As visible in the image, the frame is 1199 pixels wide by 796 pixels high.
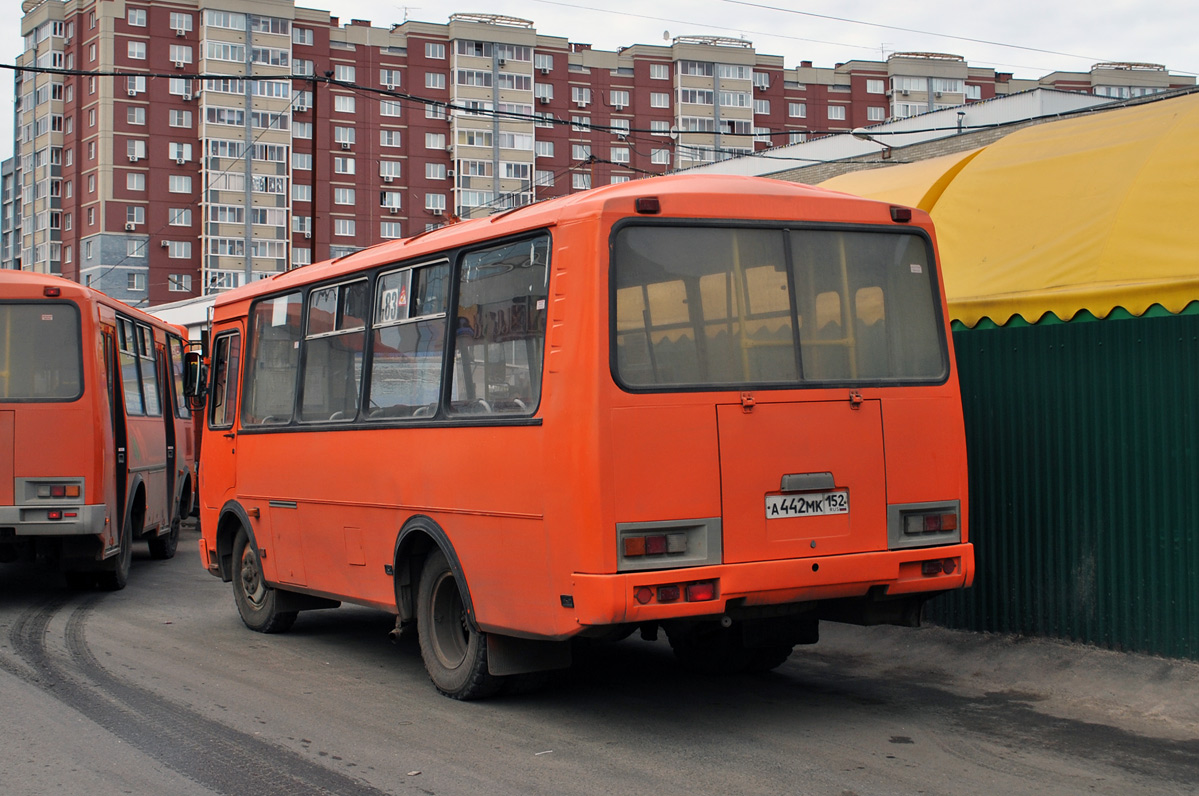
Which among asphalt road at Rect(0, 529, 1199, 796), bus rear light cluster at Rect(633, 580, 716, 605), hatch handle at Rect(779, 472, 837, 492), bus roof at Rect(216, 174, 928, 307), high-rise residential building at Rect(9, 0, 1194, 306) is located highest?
high-rise residential building at Rect(9, 0, 1194, 306)

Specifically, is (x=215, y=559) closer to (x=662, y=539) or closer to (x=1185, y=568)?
(x=662, y=539)

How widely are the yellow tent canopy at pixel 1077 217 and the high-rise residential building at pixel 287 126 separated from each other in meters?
67.4

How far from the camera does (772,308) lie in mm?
7016

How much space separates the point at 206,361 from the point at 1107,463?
7616mm

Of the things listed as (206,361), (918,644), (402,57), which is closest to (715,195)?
(918,644)

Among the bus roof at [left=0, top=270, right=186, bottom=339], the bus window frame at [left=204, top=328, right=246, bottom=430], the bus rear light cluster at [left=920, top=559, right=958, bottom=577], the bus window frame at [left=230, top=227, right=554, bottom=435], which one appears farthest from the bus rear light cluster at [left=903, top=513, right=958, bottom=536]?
the bus roof at [left=0, top=270, right=186, bottom=339]

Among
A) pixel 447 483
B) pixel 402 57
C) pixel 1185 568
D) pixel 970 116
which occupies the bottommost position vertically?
pixel 1185 568

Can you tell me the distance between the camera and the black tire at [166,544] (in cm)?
1745

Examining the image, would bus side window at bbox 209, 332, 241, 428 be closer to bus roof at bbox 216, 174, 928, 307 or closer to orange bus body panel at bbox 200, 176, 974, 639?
orange bus body panel at bbox 200, 176, 974, 639

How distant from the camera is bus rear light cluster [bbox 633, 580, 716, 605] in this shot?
21.1ft

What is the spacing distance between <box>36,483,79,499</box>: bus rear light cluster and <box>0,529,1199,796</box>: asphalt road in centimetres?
204

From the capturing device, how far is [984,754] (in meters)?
6.43

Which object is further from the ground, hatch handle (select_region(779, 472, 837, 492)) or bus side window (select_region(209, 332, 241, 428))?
bus side window (select_region(209, 332, 241, 428))

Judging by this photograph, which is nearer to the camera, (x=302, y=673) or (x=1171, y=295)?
(x=1171, y=295)
